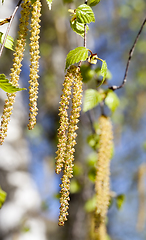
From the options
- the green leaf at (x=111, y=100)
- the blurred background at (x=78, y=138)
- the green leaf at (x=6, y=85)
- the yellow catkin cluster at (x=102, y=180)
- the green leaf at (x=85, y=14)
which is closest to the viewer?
the green leaf at (x=6, y=85)

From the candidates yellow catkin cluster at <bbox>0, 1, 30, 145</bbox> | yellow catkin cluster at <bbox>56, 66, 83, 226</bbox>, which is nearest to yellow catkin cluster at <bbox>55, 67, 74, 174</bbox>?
yellow catkin cluster at <bbox>56, 66, 83, 226</bbox>

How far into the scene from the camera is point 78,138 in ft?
11.7

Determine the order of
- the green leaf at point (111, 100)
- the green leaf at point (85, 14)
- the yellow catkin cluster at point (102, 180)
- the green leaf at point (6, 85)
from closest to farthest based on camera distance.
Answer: the green leaf at point (6, 85) → the green leaf at point (85, 14) → the yellow catkin cluster at point (102, 180) → the green leaf at point (111, 100)

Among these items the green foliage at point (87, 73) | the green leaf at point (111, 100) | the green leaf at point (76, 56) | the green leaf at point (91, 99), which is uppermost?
the green foliage at point (87, 73)

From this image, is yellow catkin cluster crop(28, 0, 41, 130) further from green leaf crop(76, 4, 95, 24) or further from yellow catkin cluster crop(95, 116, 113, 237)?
yellow catkin cluster crop(95, 116, 113, 237)

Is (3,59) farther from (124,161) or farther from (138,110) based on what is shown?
(124,161)

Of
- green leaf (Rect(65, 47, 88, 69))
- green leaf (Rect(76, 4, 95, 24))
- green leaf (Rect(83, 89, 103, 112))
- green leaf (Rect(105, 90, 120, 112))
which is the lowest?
green leaf (Rect(65, 47, 88, 69))

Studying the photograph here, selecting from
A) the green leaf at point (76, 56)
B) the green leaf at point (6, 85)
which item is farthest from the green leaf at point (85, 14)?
the green leaf at point (6, 85)

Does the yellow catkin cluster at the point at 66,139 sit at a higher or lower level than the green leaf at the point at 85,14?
lower

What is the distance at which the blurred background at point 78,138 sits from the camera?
266 cm

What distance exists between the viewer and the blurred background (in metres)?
2.66

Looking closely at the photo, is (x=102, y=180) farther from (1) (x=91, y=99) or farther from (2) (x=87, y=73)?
(2) (x=87, y=73)

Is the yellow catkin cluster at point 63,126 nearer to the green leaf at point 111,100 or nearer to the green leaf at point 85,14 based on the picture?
the green leaf at point 85,14

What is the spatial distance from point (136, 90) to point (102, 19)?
1.71 meters
